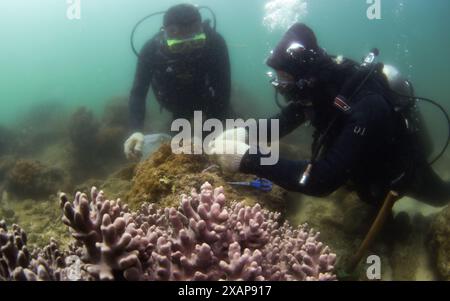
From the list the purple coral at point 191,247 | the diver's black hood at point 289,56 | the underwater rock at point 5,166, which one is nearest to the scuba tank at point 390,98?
the diver's black hood at point 289,56

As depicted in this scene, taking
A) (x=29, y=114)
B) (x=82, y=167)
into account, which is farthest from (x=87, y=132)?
(x=29, y=114)

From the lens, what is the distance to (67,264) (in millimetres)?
2412

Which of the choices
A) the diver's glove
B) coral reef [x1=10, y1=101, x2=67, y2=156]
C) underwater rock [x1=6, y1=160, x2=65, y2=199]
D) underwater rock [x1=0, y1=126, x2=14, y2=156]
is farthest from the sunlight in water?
the diver's glove

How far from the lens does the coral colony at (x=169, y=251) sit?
2.02 m

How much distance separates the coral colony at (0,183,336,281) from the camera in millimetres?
2020

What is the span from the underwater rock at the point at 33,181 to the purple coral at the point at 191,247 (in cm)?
696

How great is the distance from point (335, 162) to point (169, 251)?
7.00 feet

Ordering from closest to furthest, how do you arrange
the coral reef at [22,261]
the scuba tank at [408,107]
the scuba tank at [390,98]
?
the coral reef at [22,261]
the scuba tank at [390,98]
the scuba tank at [408,107]

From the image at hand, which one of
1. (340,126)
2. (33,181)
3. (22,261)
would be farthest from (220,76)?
(22,261)

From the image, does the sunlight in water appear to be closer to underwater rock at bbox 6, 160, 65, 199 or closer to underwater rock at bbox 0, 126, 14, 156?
underwater rock at bbox 0, 126, 14, 156

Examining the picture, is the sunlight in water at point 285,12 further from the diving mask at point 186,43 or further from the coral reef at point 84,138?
the diving mask at point 186,43

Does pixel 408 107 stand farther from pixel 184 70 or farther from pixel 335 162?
pixel 184 70

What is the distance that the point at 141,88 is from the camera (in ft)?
25.1
